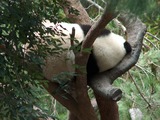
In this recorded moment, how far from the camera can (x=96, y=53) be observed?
230 cm

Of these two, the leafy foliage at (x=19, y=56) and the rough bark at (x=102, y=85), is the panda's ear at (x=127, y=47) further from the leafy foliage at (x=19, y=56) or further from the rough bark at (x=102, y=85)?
the leafy foliage at (x=19, y=56)

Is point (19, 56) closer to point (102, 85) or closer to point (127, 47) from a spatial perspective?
point (102, 85)

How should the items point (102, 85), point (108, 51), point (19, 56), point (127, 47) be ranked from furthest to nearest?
point (108, 51) → point (127, 47) → point (102, 85) → point (19, 56)

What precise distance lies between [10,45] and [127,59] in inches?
32.9

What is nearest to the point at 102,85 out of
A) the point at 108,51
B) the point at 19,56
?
the point at 108,51

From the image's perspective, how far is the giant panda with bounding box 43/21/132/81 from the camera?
219 cm

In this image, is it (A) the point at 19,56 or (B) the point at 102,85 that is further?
(B) the point at 102,85

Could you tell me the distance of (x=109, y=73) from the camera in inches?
84.8

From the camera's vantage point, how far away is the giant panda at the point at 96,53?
219 centimetres

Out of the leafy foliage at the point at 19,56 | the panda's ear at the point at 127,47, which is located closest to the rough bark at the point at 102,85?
the panda's ear at the point at 127,47

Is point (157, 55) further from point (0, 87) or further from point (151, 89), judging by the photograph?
point (0, 87)

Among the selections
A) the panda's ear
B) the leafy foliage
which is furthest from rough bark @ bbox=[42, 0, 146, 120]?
the leafy foliage

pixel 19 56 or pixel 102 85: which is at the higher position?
pixel 19 56

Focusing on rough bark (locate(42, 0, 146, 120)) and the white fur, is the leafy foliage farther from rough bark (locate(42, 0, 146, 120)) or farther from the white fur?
the white fur
